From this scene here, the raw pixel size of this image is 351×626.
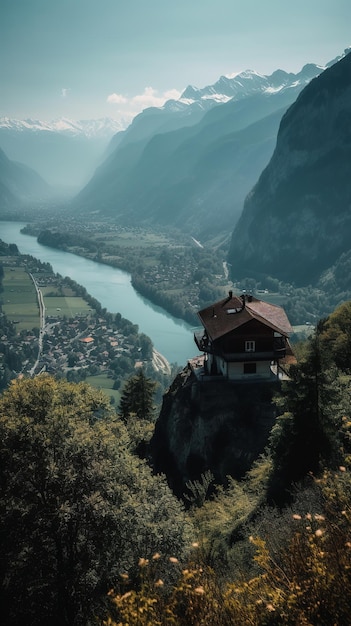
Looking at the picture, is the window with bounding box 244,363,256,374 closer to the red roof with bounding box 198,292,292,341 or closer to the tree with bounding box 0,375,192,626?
the red roof with bounding box 198,292,292,341

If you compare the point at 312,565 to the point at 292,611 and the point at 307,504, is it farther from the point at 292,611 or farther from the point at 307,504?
the point at 307,504

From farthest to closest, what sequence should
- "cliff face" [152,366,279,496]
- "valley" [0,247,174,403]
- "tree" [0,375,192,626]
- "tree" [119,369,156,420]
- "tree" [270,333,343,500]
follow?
"valley" [0,247,174,403] < "tree" [119,369,156,420] < "cliff face" [152,366,279,496] < "tree" [270,333,343,500] < "tree" [0,375,192,626]

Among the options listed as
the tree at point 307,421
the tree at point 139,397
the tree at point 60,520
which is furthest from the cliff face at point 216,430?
the tree at point 60,520

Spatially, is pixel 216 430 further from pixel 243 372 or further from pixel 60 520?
pixel 60 520

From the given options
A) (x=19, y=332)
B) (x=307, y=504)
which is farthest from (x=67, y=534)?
(x=19, y=332)

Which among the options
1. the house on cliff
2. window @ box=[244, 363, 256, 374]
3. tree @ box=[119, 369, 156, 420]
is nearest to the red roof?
the house on cliff

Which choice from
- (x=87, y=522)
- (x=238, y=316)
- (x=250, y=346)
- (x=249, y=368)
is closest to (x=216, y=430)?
(x=249, y=368)
